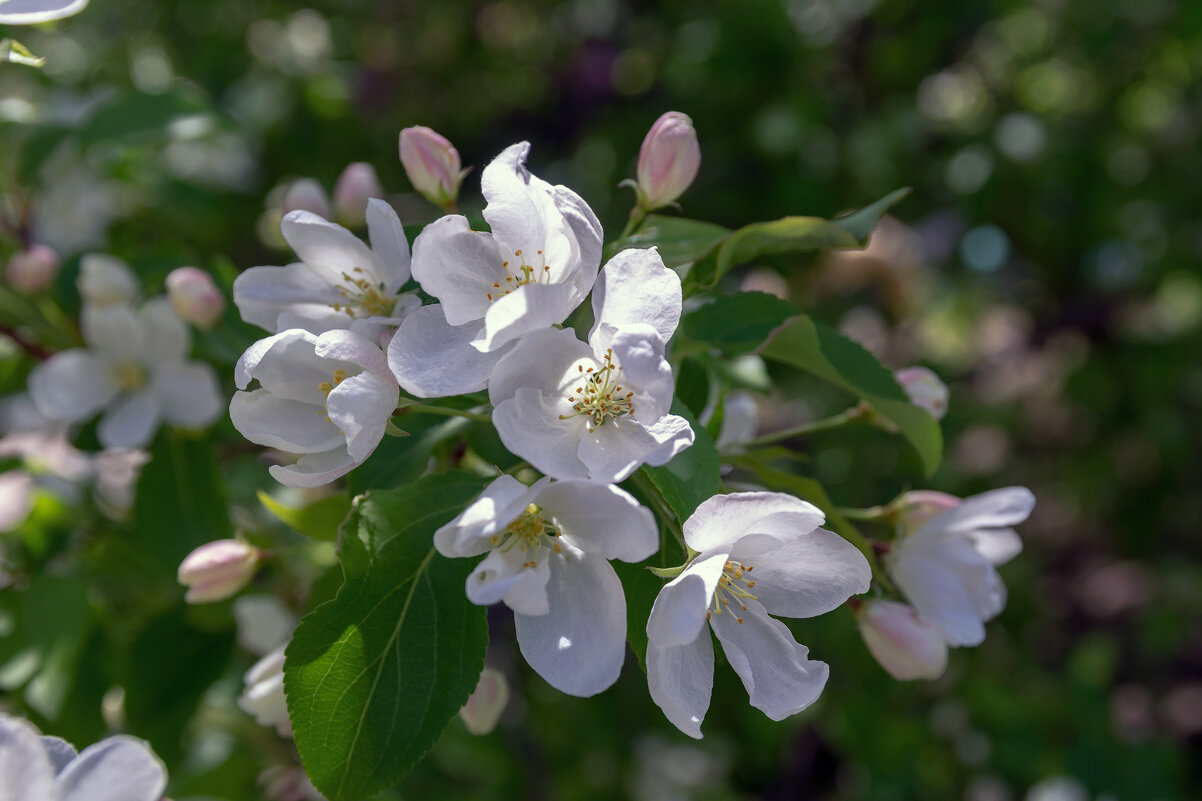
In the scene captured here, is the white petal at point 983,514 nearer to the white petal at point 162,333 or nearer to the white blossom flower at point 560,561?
the white blossom flower at point 560,561

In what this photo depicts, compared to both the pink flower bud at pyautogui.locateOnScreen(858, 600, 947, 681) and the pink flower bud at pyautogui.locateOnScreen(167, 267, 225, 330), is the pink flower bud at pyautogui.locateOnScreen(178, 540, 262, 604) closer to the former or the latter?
the pink flower bud at pyautogui.locateOnScreen(167, 267, 225, 330)

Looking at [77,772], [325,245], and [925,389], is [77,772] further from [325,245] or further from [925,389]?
[925,389]

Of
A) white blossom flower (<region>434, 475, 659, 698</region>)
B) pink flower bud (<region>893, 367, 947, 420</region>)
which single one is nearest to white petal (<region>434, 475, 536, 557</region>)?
white blossom flower (<region>434, 475, 659, 698</region>)

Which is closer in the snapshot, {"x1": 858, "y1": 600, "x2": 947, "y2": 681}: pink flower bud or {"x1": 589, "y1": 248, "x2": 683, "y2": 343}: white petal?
{"x1": 589, "y1": 248, "x2": 683, "y2": 343}: white petal

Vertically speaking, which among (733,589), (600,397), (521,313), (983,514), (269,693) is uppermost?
(521,313)

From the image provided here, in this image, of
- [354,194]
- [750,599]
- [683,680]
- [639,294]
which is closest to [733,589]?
[750,599]
